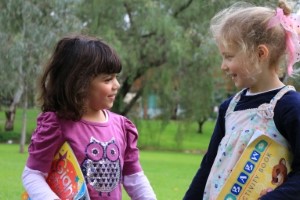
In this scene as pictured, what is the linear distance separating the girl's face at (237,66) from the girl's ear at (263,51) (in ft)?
0.19

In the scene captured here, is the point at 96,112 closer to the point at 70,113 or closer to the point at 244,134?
the point at 70,113

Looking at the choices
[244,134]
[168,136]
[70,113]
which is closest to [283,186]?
[244,134]

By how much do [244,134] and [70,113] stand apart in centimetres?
74

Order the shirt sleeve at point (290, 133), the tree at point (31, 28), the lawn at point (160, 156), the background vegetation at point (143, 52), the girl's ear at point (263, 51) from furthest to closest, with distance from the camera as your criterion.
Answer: the background vegetation at point (143, 52) < the tree at point (31, 28) < the lawn at point (160, 156) < the girl's ear at point (263, 51) < the shirt sleeve at point (290, 133)

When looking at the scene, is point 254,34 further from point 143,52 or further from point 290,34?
point 143,52

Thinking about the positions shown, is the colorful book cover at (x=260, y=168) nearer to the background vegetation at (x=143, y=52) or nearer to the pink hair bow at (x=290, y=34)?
the pink hair bow at (x=290, y=34)

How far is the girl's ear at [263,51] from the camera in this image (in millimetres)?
2104

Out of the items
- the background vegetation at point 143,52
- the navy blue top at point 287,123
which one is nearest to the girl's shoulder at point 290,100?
the navy blue top at point 287,123

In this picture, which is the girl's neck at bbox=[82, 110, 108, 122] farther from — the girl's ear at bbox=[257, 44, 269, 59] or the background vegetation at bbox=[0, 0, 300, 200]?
the background vegetation at bbox=[0, 0, 300, 200]

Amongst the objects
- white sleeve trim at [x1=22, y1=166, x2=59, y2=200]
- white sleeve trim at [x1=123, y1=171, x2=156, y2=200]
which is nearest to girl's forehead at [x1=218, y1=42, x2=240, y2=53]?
white sleeve trim at [x1=123, y1=171, x2=156, y2=200]

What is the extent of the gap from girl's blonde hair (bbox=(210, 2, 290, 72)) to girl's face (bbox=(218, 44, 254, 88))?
0.07 feet

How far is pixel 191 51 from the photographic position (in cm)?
1814

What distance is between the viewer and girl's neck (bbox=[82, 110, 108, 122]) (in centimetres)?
241

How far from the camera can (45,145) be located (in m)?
2.22
